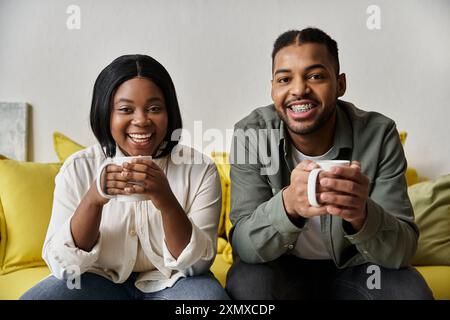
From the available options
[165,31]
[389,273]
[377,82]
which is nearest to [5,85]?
[165,31]

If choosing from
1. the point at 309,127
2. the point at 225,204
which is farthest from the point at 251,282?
the point at 225,204

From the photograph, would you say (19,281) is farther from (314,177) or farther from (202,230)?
(314,177)

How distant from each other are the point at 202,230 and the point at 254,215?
12cm

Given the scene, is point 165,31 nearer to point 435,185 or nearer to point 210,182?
point 210,182

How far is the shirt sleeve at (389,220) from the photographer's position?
3.30ft

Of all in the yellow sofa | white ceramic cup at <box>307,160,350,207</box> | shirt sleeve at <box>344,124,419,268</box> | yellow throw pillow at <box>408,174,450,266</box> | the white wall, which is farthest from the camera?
the white wall

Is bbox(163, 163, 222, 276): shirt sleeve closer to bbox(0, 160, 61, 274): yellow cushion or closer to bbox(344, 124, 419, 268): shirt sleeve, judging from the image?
bbox(344, 124, 419, 268): shirt sleeve

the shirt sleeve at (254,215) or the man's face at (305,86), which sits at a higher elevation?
the man's face at (305,86)

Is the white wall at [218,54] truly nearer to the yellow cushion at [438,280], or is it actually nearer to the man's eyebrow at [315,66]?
the yellow cushion at [438,280]

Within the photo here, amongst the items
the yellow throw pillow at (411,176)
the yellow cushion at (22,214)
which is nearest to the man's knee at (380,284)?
the yellow throw pillow at (411,176)

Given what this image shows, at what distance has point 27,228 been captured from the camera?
1.50 m

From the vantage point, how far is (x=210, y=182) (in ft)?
3.79

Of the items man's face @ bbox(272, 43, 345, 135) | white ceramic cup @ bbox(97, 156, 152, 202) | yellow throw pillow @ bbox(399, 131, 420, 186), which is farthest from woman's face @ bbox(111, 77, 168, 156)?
yellow throw pillow @ bbox(399, 131, 420, 186)

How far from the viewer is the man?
3.40 ft
